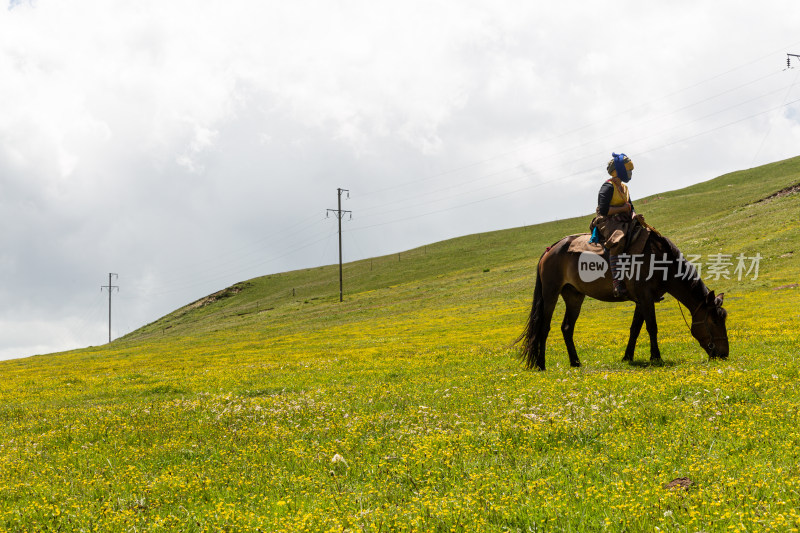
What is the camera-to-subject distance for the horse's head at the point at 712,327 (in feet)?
46.2

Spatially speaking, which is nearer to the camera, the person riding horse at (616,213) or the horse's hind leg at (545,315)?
the person riding horse at (616,213)

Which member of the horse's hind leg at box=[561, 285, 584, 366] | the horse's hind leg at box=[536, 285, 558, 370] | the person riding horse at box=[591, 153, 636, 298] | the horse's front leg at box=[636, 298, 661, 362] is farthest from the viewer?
the horse's hind leg at box=[561, 285, 584, 366]

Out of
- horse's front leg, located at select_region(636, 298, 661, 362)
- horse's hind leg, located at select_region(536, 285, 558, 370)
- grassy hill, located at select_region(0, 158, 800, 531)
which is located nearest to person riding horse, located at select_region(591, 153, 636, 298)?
horse's front leg, located at select_region(636, 298, 661, 362)

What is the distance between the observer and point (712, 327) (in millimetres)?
14172

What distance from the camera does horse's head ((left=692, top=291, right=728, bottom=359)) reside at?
14.1 meters

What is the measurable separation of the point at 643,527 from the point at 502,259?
84774 mm

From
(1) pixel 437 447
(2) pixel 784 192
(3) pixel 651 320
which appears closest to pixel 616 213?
(3) pixel 651 320

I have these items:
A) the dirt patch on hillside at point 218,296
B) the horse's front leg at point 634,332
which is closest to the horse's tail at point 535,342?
the horse's front leg at point 634,332

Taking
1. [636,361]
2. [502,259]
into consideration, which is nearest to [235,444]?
[636,361]

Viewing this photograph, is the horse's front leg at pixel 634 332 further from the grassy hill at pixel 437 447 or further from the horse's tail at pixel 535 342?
the horse's tail at pixel 535 342

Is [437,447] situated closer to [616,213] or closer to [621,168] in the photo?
[616,213]

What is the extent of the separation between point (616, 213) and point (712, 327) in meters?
3.94

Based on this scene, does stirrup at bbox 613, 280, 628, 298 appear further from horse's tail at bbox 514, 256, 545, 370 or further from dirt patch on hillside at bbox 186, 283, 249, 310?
dirt patch on hillside at bbox 186, 283, 249, 310

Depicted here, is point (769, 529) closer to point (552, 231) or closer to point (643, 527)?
point (643, 527)
